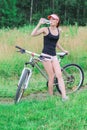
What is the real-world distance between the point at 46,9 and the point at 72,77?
51758 mm

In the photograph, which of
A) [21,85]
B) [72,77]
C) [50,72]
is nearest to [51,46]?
[50,72]

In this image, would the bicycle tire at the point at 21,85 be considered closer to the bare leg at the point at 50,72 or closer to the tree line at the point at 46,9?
the bare leg at the point at 50,72

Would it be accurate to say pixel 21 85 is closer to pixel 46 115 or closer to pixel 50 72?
pixel 50 72

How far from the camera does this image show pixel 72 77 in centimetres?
895

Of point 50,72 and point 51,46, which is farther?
point 50,72

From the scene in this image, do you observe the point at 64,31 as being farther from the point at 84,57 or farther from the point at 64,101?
the point at 64,101

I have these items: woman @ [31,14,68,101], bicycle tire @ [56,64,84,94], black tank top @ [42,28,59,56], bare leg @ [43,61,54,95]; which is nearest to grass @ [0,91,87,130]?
woman @ [31,14,68,101]

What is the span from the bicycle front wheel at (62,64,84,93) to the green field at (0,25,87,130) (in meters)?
0.21

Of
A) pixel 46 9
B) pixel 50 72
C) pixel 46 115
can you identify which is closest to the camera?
pixel 46 115

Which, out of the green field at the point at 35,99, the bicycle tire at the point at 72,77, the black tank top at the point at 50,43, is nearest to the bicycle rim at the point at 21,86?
the green field at the point at 35,99

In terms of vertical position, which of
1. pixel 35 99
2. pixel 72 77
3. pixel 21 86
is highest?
pixel 21 86

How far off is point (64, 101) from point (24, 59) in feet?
16.4

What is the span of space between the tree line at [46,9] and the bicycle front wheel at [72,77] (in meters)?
45.7

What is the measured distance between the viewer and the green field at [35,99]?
6191 mm
